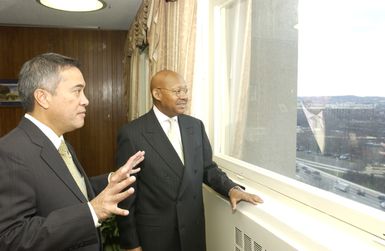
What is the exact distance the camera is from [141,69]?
424 cm

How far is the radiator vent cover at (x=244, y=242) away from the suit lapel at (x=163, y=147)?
39 cm

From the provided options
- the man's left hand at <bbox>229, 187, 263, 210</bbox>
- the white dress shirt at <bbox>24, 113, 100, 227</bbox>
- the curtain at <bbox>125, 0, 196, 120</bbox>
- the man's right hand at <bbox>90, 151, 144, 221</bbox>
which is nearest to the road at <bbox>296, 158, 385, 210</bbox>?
the man's left hand at <bbox>229, 187, 263, 210</bbox>

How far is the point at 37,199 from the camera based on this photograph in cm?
105

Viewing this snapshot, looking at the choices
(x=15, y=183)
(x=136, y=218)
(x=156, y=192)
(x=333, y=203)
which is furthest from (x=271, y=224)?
(x=15, y=183)

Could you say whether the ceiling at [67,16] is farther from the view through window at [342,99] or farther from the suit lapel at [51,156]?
the suit lapel at [51,156]

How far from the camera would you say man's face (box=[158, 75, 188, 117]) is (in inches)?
67.6

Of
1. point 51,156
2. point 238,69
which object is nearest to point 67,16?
point 238,69

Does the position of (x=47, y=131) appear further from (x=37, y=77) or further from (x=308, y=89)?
(x=308, y=89)

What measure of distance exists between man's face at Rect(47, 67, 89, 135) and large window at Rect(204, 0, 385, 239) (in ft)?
3.12

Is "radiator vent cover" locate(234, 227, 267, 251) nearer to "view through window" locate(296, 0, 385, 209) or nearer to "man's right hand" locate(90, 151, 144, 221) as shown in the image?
"view through window" locate(296, 0, 385, 209)

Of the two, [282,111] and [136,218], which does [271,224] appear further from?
[136,218]

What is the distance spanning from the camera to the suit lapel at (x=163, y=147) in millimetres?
1646

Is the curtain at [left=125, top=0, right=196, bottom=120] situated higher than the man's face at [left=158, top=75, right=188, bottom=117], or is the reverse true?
the curtain at [left=125, top=0, right=196, bottom=120]

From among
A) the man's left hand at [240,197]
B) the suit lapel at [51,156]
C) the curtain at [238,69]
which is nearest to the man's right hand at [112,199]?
the suit lapel at [51,156]
